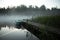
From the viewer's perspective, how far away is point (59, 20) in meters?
19.7

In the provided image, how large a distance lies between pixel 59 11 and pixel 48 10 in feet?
16.0

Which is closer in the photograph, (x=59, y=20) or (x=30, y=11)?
(x=59, y=20)

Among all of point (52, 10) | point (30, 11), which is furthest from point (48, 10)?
point (30, 11)

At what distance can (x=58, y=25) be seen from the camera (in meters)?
19.7

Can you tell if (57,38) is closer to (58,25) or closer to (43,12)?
(58,25)

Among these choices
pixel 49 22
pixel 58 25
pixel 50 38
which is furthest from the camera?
pixel 49 22

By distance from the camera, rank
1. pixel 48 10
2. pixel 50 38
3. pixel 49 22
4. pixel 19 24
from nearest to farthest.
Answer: pixel 50 38, pixel 49 22, pixel 48 10, pixel 19 24

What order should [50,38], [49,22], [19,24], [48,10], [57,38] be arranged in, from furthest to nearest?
[19,24]
[48,10]
[49,22]
[50,38]
[57,38]

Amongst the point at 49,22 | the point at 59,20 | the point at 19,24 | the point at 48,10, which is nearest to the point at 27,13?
the point at 19,24

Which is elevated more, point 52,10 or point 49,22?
point 52,10

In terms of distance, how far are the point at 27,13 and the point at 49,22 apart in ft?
41.3

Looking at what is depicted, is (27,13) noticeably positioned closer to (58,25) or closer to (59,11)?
(59,11)

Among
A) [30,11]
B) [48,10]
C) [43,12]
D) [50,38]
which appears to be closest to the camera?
[50,38]

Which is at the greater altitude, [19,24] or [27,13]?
[27,13]
